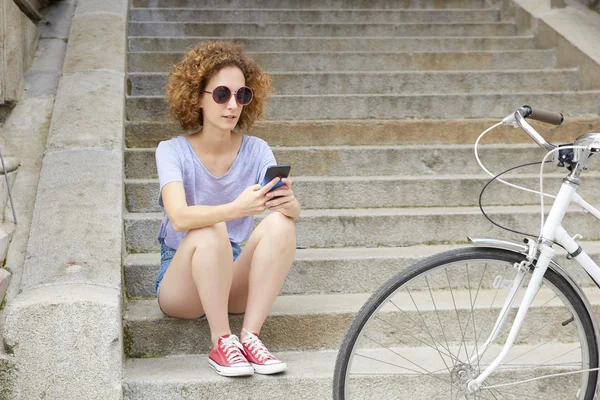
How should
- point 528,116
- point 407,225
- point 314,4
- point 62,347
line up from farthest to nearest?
point 314,4, point 407,225, point 62,347, point 528,116

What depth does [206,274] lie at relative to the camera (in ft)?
8.86

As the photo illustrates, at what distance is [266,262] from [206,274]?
0.24 metres

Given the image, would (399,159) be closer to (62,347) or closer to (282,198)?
(282,198)

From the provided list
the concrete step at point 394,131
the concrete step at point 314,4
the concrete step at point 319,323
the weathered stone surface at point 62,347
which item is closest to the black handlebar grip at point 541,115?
the concrete step at point 319,323

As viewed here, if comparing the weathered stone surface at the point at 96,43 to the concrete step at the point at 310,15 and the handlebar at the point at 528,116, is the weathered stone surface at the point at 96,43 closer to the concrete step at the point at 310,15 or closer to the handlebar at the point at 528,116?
the concrete step at the point at 310,15

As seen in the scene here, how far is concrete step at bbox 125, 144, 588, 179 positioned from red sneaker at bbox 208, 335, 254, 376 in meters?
1.64

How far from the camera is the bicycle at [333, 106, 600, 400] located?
7.59 ft

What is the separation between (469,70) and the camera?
562cm

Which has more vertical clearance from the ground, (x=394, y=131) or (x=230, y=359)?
(x=394, y=131)

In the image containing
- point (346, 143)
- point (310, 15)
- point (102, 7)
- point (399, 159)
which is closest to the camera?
point (399, 159)

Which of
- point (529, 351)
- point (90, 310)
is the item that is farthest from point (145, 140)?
point (529, 351)

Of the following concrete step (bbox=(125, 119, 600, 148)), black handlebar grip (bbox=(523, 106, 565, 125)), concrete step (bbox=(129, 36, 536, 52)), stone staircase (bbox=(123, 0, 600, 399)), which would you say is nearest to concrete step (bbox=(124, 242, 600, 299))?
stone staircase (bbox=(123, 0, 600, 399))

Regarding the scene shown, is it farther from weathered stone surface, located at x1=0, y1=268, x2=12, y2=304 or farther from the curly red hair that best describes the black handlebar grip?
weathered stone surface, located at x1=0, y1=268, x2=12, y2=304

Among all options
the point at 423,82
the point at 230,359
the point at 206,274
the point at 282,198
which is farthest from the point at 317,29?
the point at 230,359
